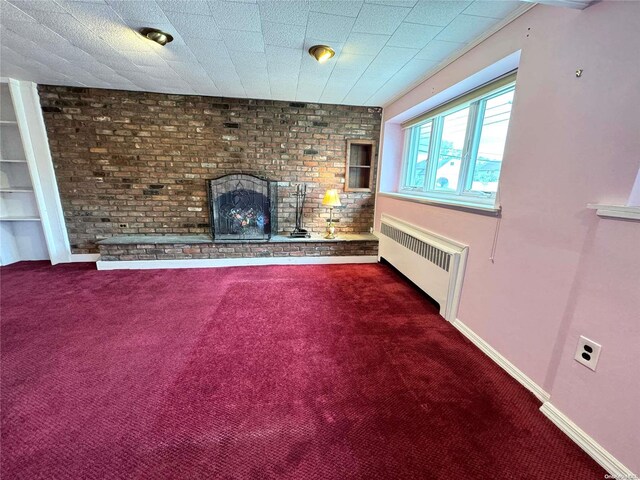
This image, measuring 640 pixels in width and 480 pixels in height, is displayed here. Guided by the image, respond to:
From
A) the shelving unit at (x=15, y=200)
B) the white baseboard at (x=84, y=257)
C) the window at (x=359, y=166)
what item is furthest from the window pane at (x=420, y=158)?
the shelving unit at (x=15, y=200)

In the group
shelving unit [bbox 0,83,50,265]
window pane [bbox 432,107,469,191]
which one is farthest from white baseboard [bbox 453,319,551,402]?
shelving unit [bbox 0,83,50,265]

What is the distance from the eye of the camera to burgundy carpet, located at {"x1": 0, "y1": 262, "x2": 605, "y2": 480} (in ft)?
3.62

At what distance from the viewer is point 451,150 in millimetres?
2684

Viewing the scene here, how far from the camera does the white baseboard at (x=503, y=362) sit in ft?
4.78

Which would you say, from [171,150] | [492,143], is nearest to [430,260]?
[492,143]

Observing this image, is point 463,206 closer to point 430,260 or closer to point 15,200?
point 430,260

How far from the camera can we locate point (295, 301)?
2.52 m

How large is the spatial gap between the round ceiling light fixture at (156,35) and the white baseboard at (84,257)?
302cm

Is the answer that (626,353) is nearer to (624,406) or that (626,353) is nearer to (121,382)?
(624,406)

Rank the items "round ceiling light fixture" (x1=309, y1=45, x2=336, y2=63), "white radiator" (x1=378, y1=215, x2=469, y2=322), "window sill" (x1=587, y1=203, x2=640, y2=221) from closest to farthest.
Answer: "window sill" (x1=587, y1=203, x2=640, y2=221), "round ceiling light fixture" (x1=309, y1=45, x2=336, y2=63), "white radiator" (x1=378, y1=215, x2=469, y2=322)

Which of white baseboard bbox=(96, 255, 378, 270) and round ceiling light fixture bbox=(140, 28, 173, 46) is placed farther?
white baseboard bbox=(96, 255, 378, 270)

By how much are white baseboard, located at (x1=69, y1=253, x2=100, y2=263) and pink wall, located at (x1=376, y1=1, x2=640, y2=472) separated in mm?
4628

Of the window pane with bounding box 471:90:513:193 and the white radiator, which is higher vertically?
the window pane with bounding box 471:90:513:193

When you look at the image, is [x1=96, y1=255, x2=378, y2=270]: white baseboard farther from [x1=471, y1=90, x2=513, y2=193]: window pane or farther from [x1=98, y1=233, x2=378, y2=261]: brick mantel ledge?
[x1=471, y1=90, x2=513, y2=193]: window pane
